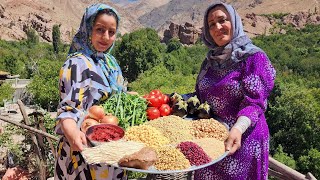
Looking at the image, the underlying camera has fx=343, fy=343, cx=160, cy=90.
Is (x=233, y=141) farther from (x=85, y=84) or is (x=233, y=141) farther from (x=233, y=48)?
(x=85, y=84)

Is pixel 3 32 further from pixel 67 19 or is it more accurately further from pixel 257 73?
pixel 257 73

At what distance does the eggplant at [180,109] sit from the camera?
7.02ft

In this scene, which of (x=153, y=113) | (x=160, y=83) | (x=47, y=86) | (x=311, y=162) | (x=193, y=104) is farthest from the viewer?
(x=160, y=83)

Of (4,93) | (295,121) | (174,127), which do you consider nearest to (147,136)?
(174,127)

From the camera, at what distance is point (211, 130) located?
1892 mm

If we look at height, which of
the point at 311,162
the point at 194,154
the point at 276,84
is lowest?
the point at 311,162

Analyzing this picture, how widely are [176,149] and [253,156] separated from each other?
44 cm

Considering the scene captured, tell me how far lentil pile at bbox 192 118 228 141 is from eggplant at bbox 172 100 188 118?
19 centimetres

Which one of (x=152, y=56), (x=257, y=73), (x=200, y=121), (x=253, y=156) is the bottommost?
(x=152, y=56)

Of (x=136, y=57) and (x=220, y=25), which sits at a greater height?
(x=220, y=25)

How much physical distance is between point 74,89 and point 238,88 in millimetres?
870

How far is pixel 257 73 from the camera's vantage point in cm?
179

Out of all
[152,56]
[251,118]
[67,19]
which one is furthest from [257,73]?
[67,19]

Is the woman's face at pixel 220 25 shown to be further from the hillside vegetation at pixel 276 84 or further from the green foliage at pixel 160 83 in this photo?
the green foliage at pixel 160 83
